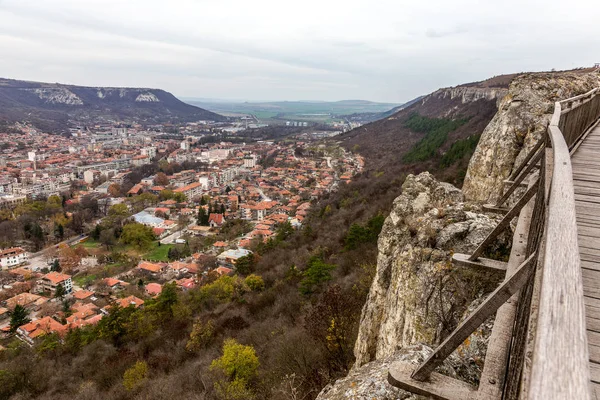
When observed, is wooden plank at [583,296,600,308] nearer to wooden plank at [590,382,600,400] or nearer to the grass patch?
wooden plank at [590,382,600,400]

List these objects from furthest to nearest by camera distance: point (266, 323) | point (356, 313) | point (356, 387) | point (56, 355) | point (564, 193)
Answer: point (56, 355)
point (266, 323)
point (356, 313)
point (356, 387)
point (564, 193)

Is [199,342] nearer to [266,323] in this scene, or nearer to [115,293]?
[266,323]

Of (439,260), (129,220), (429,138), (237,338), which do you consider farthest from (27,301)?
(429,138)

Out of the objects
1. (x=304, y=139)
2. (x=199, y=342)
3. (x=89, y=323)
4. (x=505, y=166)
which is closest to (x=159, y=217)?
(x=89, y=323)

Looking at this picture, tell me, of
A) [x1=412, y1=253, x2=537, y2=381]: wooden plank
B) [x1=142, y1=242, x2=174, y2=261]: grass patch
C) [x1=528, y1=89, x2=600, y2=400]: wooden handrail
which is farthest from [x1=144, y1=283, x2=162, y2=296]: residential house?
[x1=528, y1=89, x2=600, y2=400]: wooden handrail

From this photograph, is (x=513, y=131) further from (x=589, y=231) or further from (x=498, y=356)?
(x=498, y=356)

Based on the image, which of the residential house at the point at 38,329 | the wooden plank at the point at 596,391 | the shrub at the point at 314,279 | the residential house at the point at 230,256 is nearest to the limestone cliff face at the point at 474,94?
the residential house at the point at 230,256
